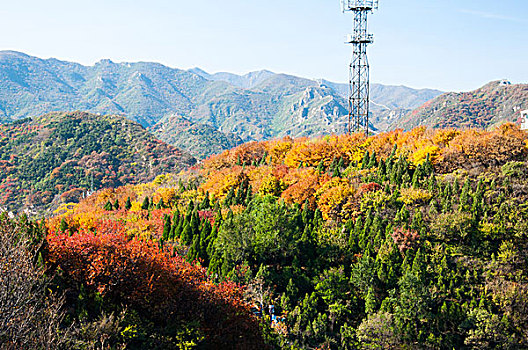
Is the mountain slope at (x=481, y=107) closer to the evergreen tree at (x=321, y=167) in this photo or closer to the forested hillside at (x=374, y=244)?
the evergreen tree at (x=321, y=167)

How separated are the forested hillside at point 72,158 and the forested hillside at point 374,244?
52187 millimetres

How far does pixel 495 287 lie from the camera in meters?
23.5

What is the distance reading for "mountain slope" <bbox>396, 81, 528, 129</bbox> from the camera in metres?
114

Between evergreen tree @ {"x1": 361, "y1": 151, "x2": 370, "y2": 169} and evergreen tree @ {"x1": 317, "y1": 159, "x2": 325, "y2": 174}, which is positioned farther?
evergreen tree @ {"x1": 317, "y1": 159, "x2": 325, "y2": 174}

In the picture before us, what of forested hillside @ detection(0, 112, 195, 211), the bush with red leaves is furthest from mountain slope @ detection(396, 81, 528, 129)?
the bush with red leaves

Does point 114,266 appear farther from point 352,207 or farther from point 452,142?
point 452,142

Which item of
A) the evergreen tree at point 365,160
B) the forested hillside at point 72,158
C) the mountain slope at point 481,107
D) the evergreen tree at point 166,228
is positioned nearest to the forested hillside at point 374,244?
the evergreen tree at point 166,228

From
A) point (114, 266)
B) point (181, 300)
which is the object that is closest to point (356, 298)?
point (181, 300)

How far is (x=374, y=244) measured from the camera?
1053 inches

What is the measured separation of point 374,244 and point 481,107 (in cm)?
11664

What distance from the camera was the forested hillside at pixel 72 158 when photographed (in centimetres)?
8094

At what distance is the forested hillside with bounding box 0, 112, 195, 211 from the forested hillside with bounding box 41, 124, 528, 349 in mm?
52187

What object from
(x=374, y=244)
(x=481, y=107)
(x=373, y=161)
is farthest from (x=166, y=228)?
(x=481, y=107)

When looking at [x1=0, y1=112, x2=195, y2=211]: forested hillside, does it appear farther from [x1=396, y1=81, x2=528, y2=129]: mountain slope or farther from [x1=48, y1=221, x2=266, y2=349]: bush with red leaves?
[x1=396, y1=81, x2=528, y2=129]: mountain slope
